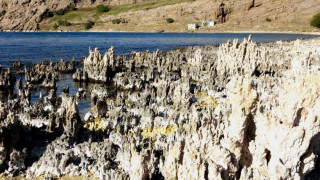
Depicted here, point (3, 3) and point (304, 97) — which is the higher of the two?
point (3, 3)

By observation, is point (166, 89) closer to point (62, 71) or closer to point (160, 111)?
point (160, 111)

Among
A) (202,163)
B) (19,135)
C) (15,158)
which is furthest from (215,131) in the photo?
(19,135)

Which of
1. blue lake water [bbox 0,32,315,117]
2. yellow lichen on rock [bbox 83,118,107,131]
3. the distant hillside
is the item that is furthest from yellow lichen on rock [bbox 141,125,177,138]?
the distant hillside

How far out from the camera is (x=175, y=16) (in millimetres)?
164250

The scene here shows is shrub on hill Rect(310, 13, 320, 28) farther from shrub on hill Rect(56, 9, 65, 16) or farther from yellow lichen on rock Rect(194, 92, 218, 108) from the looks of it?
shrub on hill Rect(56, 9, 65, 16)

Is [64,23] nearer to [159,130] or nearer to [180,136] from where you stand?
[159,130]

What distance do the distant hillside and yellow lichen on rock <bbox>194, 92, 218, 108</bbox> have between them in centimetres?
11589

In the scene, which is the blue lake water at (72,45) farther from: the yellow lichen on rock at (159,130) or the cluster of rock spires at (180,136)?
the yellow lichen on rock at (159,130)

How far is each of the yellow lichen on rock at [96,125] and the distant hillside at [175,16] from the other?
12527 cm

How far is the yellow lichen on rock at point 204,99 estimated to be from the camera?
21.5 m

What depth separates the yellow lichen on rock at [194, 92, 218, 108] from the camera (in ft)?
70.4

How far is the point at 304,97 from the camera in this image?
8.62 m

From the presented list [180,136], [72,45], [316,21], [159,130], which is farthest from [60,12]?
[180,136]

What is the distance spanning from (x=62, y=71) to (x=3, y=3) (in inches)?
7039
